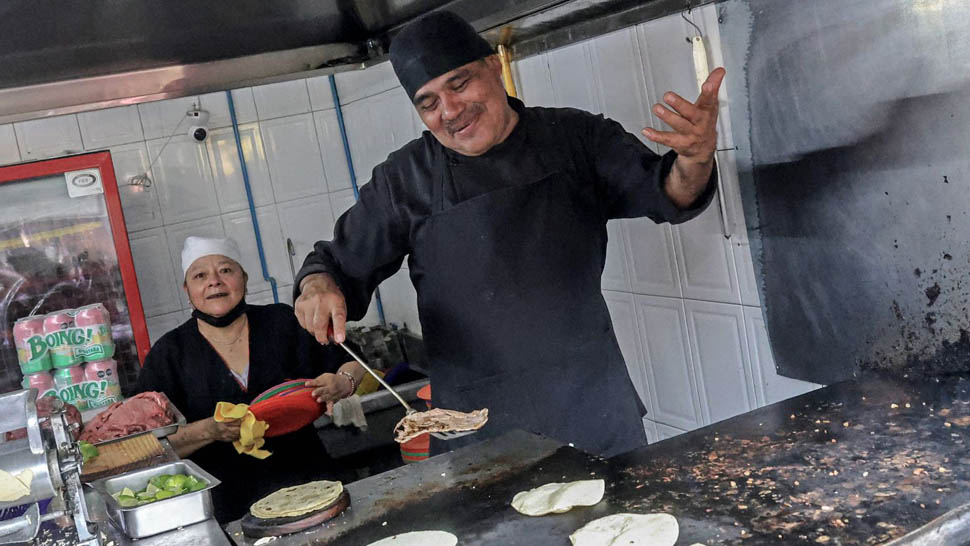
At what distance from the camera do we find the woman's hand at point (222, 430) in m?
2.95

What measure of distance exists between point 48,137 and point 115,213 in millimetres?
815

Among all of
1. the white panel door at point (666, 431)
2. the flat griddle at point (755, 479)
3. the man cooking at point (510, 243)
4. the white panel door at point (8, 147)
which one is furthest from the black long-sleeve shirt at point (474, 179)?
the white panel door at point (8, 147)

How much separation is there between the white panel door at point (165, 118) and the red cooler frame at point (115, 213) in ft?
2.37

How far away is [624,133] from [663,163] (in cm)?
24

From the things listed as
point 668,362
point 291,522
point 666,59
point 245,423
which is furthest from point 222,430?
point 666,59

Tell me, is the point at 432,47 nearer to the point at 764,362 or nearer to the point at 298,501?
the point at 298,501

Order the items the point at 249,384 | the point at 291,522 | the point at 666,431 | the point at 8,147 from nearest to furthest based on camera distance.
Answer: the point at 291,522, the point at 666,431, the point at 249,384, the point at 8,147

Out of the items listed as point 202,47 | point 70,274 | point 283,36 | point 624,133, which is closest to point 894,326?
point 624,133

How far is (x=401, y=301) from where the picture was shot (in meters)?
5.01

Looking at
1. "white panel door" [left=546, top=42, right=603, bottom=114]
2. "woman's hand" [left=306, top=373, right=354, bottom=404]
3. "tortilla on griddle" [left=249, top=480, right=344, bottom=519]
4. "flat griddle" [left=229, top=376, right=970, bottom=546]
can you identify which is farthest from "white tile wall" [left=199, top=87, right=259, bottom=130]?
"flat griddle" [left=229, top=376, right=970, bottom=546]

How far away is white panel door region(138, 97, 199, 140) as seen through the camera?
4.69 metres

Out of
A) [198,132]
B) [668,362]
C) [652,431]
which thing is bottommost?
[652,431]

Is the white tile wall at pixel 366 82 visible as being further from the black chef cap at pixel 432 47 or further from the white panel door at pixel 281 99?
the black chef cap at pixel 432 47

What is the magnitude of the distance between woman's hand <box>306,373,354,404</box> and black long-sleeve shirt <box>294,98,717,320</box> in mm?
715
